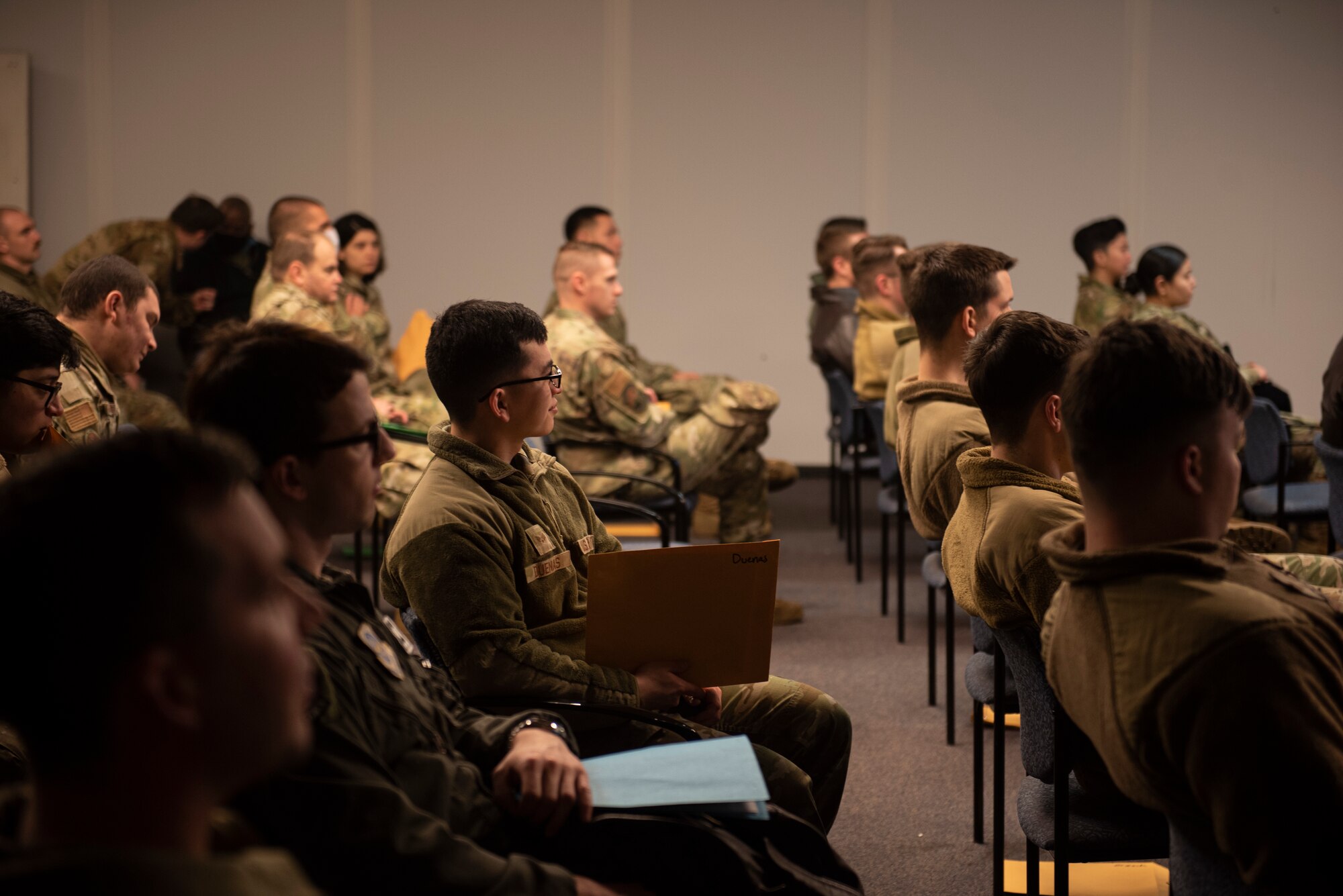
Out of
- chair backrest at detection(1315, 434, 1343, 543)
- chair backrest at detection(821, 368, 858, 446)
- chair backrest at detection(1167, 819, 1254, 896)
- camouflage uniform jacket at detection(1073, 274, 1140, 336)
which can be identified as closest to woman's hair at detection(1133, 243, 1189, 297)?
camouflage uniform jacket at detection(1073, 274, 1140, 336)

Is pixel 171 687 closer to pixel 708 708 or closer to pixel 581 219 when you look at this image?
pixel 708 708

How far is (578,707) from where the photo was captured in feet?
5.99

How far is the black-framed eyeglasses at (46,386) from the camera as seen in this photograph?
2545 millimetres

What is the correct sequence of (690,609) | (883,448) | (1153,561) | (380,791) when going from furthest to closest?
(883,448) < (690,609) < (1153,561) < (380,791)

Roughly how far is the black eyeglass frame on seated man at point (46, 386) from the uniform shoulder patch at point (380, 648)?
1.49m

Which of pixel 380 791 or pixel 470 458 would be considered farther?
pixel 470 458

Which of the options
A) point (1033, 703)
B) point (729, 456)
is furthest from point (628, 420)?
point (1033, 703)

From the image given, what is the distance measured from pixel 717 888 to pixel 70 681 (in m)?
0.85

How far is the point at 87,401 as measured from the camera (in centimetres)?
322

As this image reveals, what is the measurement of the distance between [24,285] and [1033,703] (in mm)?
5626

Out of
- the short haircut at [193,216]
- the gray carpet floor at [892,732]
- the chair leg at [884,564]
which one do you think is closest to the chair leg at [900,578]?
the gray carpet floor at [892,732]

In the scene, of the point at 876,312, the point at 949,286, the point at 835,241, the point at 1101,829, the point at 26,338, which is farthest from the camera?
the point at 835,241

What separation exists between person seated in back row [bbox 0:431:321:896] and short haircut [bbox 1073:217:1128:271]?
616cm

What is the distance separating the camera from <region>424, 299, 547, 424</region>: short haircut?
2.23 m
